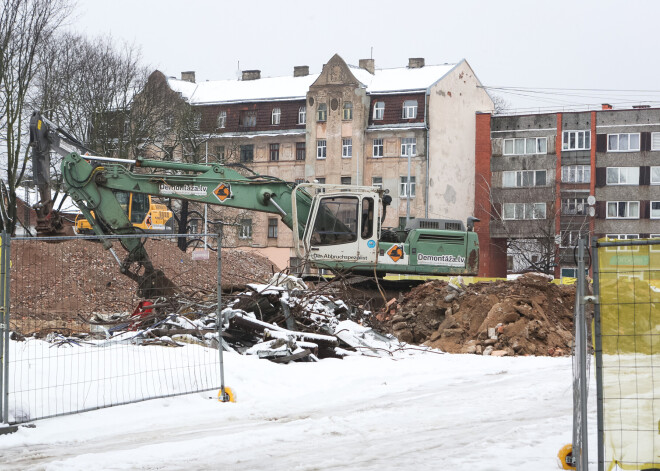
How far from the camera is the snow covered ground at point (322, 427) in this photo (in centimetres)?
758

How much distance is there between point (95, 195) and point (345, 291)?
5708 mm

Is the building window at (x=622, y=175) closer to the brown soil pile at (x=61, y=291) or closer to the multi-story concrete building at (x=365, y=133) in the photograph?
the multi-story concrete building at (x=365, y=133)

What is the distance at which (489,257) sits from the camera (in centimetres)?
6100

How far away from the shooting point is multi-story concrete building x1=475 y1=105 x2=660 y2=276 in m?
59.8

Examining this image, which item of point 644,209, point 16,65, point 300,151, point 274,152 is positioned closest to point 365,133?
point 300,151

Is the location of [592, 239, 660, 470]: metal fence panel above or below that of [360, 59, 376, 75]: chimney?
below

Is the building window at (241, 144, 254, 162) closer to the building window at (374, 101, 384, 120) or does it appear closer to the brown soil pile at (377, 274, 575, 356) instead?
the building window at (374, 101, 384, 120)

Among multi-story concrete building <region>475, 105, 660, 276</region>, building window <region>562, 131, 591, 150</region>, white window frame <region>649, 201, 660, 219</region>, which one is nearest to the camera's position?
white window frame <region>649, 201, 660, 219</region>

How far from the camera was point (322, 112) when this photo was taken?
62.2 m

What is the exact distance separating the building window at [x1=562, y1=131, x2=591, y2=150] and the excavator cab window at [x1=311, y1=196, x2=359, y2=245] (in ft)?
138

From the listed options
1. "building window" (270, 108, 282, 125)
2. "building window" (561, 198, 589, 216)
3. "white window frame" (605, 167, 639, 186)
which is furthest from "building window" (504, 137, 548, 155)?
"building window" (270, 108, 282, 125)

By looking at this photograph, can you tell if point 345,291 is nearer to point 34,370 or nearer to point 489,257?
point 34,370

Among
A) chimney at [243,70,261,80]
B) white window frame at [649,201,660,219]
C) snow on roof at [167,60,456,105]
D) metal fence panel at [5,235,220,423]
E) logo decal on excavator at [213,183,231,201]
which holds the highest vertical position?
chimney at [243,70,261,80]

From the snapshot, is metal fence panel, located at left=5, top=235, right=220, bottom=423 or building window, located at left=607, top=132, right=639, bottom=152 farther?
building window, located at left=607, top=132, right=639, bottom=152
